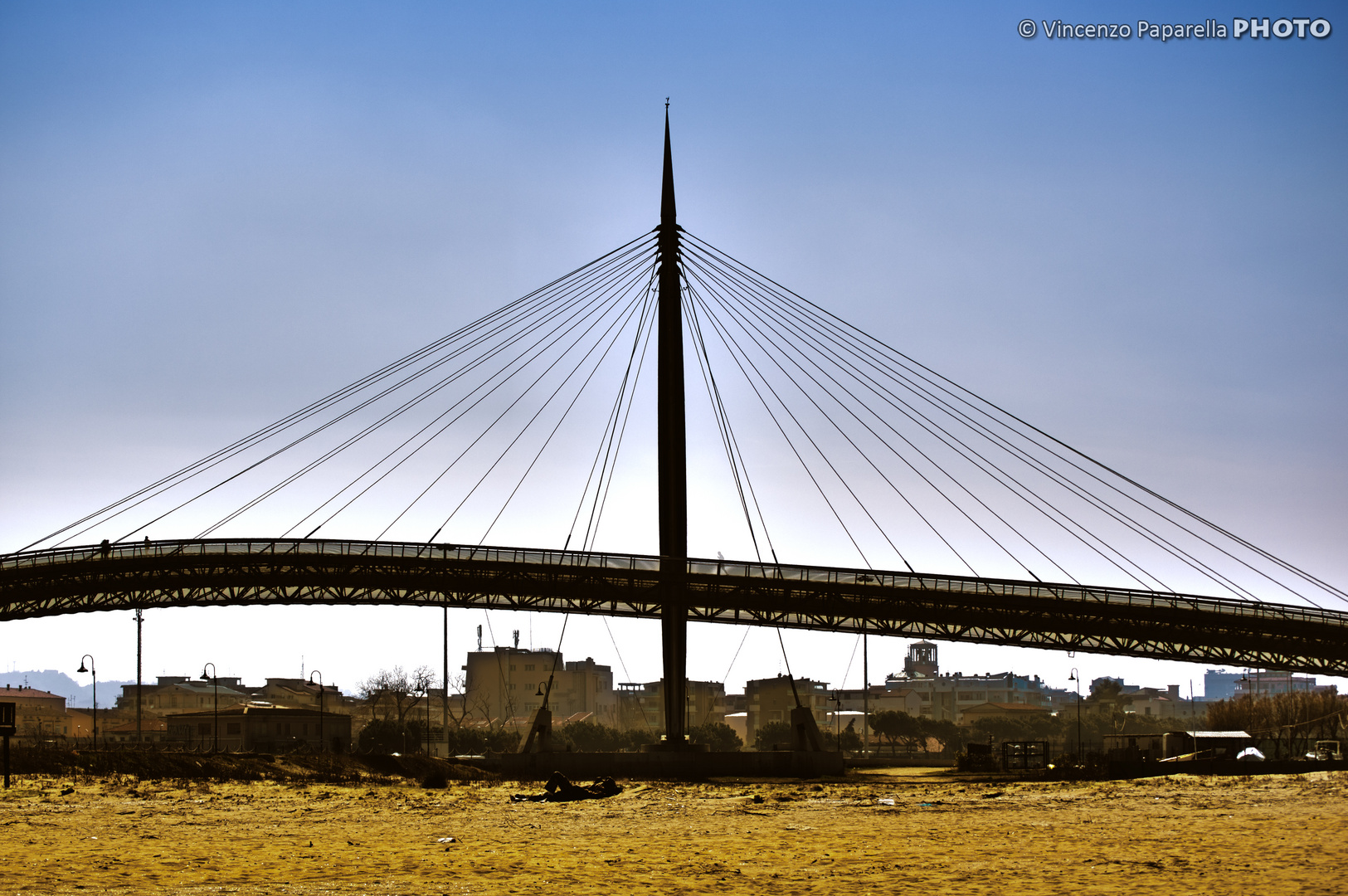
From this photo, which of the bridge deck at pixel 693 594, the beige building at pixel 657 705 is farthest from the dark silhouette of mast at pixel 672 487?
the beige building at pixel 657 705

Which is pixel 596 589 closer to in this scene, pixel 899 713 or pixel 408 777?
pixel 408 777

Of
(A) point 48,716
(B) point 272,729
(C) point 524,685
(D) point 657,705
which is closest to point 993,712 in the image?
(D) point 657,705

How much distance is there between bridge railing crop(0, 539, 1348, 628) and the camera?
50.2 m

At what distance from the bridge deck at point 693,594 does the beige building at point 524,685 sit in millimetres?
97940

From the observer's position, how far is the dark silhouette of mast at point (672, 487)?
49.1 m

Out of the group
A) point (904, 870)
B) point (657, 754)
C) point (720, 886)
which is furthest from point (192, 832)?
point (657, 754)

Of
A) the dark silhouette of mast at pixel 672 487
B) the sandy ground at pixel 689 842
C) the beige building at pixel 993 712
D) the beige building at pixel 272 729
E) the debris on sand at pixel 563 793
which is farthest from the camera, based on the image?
the beige building at pixel 993 712

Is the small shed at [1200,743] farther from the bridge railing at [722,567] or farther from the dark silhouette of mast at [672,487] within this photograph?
the dark silhouette of mast at [672,487]

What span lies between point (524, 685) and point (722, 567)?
4639 inches

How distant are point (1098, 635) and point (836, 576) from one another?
43.4 feet

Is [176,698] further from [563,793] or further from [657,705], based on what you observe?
[563,793]

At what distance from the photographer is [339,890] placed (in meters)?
16.5

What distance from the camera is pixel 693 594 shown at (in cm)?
5153

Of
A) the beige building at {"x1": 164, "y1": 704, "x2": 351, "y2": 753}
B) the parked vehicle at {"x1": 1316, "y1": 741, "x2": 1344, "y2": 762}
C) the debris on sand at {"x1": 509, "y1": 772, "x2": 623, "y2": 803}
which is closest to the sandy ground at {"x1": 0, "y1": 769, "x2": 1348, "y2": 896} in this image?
the debris on sand at {"x1": 509, "y1": 772, "x2": 623, "y2": 803}
